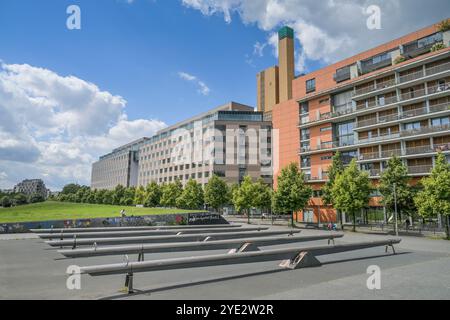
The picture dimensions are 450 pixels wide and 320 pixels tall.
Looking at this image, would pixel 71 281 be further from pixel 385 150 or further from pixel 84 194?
pixel 84 194

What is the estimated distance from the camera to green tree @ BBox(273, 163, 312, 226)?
45.9 m

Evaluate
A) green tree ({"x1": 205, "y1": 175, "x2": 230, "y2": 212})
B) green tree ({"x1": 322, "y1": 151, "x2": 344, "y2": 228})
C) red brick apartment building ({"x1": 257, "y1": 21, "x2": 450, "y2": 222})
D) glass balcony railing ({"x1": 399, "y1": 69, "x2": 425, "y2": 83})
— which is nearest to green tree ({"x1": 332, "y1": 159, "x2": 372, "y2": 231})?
green tree ({"x1": 322, "y1": 151, "x2": 344, "y2": 228})

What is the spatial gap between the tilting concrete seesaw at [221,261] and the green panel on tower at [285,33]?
97.3 metres

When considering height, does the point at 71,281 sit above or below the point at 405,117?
below

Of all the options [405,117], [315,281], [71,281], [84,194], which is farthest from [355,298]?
[84,194]

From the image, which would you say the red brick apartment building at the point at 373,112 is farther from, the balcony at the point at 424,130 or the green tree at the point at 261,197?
the green tree at the point at 261,197

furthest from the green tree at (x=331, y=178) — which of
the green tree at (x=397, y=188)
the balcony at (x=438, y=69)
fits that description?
the balcony at (x=438, y=69)

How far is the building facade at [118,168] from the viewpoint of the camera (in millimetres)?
137250

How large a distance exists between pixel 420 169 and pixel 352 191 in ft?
32.8

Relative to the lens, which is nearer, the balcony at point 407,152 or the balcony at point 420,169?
the balcony at point 407,152

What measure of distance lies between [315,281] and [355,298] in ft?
5.45

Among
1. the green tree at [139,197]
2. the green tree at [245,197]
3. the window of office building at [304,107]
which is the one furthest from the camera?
the green tree at [139,197]

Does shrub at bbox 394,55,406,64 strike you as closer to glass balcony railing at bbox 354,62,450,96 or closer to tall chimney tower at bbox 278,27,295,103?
glass balcony railing at bbox 354,62,450,96
